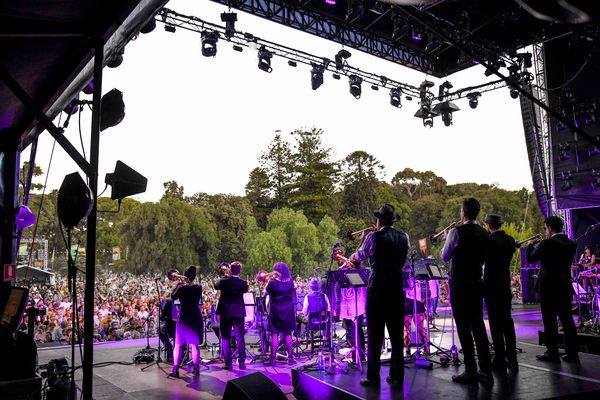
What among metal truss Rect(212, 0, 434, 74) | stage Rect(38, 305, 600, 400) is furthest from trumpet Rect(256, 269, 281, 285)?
metal truss Rect(212, 0, 434, 74)

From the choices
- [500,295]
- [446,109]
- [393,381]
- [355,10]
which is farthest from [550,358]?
[446,109]

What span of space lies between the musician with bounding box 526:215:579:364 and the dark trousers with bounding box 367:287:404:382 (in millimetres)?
1905

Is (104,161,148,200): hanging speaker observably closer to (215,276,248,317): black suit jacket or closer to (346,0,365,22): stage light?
(215,276,248,317): black suit jacket

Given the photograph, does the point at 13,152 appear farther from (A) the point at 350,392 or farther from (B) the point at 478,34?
(B) the point at 478,34

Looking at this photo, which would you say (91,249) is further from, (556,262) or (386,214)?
(556,262)

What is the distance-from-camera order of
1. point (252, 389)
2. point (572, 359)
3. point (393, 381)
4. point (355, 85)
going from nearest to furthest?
point (252, 389), point (393, 381), point (572, 359), point (355, 85)

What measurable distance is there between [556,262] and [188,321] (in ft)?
14.9

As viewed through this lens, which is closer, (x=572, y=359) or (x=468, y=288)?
(x=468, y=288)

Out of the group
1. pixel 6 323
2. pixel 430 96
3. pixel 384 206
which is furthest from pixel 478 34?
pixel 6 323

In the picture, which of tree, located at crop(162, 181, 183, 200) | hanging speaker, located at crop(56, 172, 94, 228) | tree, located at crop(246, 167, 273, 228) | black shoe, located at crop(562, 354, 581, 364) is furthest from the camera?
tree, located at crop(246, 167, 273, 228)

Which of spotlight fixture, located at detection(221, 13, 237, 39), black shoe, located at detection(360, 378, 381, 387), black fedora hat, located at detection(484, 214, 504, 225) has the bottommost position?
black shoe, located at detection(360, 378, 381, 387)

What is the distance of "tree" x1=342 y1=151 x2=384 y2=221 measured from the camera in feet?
127

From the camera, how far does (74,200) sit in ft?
10.0

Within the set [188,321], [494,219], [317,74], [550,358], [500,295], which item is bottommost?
[550,358]
